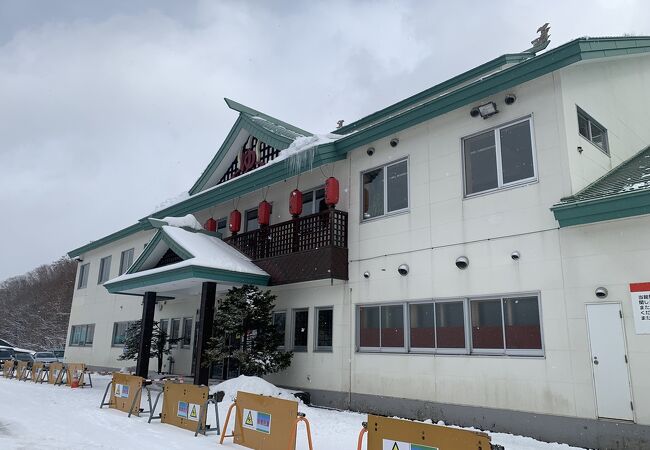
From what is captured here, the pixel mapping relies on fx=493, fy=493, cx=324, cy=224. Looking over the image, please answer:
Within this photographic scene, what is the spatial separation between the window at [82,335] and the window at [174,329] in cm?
878

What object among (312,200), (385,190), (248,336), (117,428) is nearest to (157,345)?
(248,336)

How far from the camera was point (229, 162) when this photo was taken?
1838 centimetres

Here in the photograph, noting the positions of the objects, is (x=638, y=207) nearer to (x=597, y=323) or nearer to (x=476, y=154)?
(x=597, y=323)

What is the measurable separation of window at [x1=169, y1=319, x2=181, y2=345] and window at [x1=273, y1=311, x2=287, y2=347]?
6191 millimetres

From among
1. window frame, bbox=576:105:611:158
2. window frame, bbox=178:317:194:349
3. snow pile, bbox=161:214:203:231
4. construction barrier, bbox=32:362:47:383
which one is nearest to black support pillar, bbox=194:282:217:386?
snow pile, bbox=161:214:203:231

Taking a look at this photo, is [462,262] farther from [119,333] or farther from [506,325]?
[119,333]

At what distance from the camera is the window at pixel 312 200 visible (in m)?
14.7

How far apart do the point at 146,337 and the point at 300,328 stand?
580 centimetres

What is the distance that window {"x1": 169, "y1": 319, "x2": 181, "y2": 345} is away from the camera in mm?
19516

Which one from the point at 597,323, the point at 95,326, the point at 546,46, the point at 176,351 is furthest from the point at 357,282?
the point at 95,326

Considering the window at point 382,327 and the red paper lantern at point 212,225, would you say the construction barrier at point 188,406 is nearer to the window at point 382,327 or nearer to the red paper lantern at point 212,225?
the window at point 382,327

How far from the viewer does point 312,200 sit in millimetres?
14953

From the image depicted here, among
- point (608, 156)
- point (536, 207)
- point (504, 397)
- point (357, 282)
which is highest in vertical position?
point (608, 156)

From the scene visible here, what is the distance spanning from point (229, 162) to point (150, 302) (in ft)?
18.8
